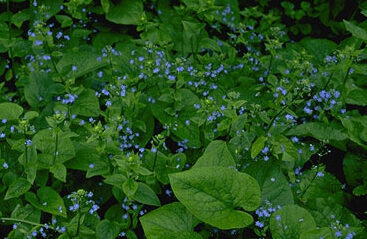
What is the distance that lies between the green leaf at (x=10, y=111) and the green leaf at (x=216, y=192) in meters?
1.28

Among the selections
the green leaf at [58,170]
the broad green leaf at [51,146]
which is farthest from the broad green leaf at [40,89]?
the green leaf at [58,170]

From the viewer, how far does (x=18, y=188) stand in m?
3.09

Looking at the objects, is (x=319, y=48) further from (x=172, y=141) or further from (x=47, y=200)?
(x=47, y=200)

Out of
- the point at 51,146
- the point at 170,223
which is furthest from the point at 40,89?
the point at 170,223

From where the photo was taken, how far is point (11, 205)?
326 centimetres

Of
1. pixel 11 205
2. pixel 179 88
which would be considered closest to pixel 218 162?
pixel 179 88

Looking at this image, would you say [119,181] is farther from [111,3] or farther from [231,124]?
[111,3]

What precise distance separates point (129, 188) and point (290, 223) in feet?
3.42

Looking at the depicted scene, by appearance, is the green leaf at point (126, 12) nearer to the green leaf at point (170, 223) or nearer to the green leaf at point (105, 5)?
the green leaf at point (105, 5)

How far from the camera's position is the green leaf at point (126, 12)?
15.2 feet

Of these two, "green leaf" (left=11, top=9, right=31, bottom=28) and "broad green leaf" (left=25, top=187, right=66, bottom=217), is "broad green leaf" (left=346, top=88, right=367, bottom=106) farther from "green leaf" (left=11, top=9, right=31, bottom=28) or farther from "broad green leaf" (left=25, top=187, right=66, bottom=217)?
"green leaf" (left=11, top=9, right=31, bottom=28)

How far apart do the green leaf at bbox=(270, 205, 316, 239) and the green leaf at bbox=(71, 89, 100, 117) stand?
62.7 inches

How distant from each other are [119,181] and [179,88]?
1.12 meters

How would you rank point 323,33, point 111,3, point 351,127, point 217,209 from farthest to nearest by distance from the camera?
point 323,33
point 111,3
point 351,127
point 217,209
